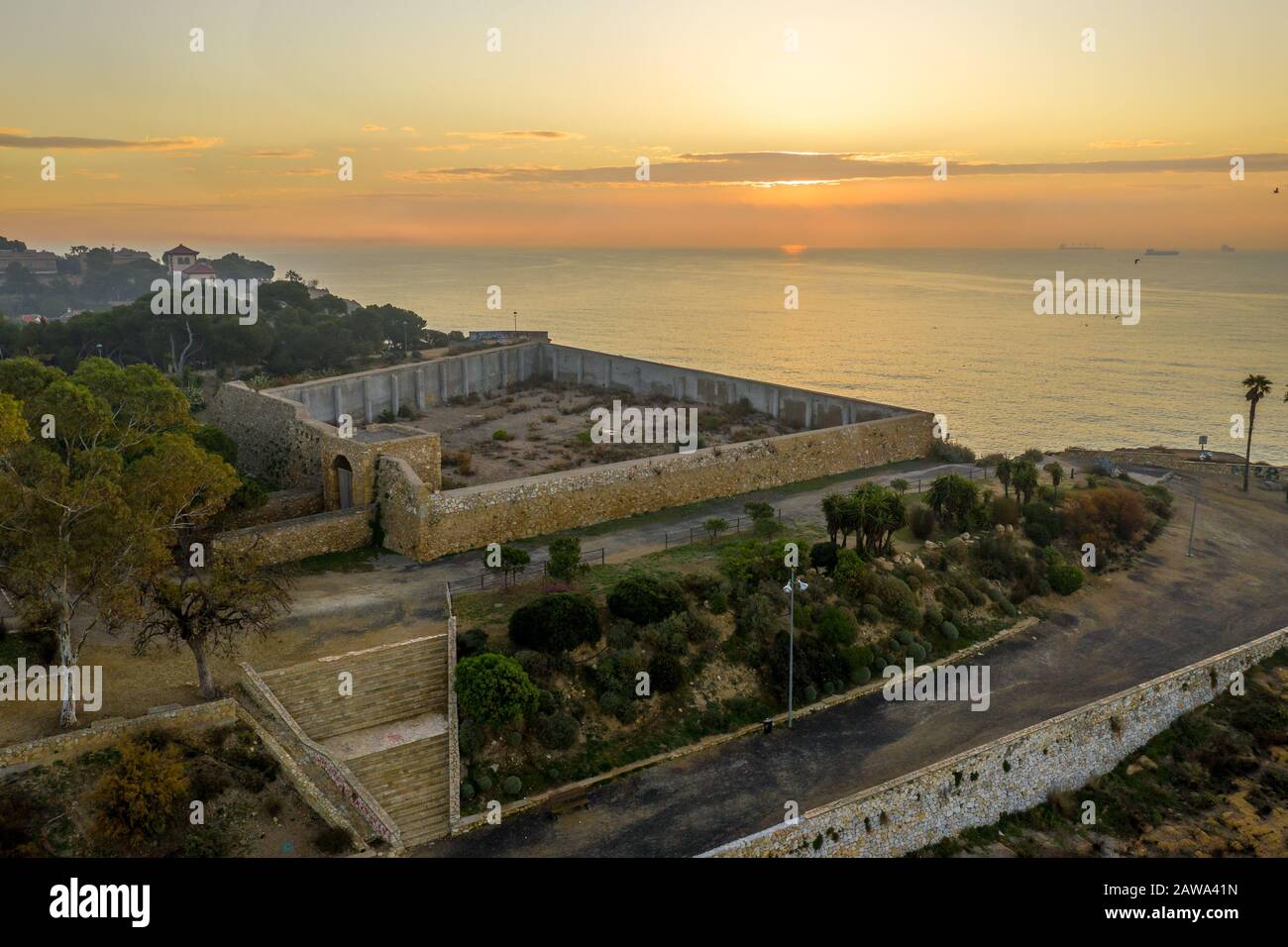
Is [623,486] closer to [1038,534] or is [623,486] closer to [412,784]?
[1038,534]

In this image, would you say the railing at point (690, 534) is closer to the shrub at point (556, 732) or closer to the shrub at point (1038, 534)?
the shrub at point (556, 732)

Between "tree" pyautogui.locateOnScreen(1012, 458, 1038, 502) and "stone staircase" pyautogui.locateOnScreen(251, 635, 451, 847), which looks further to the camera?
"tree" pyautogui.locateOnScreen(1012, 458, 1038, 502)

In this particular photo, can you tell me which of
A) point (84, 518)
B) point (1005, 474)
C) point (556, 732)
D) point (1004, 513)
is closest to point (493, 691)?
point (556, 732)

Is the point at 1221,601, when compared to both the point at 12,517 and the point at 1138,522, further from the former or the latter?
the point at 12,517

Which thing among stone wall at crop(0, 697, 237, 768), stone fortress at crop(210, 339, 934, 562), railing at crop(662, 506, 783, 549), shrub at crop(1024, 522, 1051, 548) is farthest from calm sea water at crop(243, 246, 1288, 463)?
stone wall at crop(0, 697, 237, 768)

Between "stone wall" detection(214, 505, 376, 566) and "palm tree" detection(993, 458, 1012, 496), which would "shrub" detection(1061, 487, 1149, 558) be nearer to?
"palm tree" detection(993, 458, 1012, 496)

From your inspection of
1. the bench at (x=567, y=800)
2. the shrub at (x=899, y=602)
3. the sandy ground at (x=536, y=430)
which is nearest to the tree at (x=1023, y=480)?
the shrub at (x=899, y=602)

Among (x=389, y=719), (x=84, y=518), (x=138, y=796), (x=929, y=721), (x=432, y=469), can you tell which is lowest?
(x=929, y=721)
